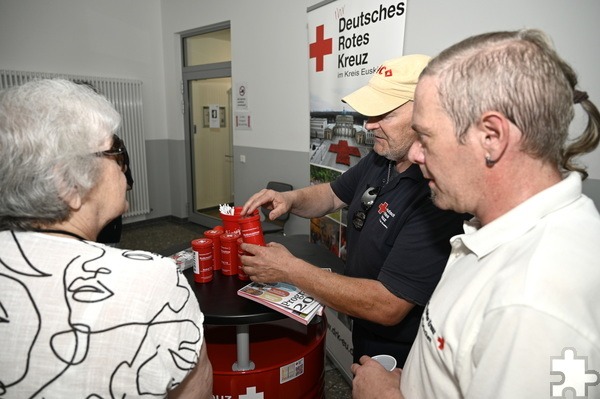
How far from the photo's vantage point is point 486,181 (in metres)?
0.73

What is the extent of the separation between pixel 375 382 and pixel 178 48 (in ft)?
16.6

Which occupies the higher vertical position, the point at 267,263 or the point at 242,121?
the point at 242,121

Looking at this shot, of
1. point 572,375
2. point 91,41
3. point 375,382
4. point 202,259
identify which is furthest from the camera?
point 91,41

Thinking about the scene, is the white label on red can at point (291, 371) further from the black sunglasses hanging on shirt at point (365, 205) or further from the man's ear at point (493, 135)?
the man's ear at point (493, 135)

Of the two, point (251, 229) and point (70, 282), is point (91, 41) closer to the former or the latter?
point (251, 229)

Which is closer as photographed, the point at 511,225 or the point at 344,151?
the point at 511,225

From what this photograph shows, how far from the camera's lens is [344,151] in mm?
2682

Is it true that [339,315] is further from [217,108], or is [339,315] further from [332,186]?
[217,108]

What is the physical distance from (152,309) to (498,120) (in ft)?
2.37

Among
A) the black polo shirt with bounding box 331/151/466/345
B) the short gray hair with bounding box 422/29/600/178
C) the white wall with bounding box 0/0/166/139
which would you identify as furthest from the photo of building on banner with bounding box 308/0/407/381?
the white wall with bounding box 0/0/166/139

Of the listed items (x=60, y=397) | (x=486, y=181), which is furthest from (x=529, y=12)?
(x=60, y=397)

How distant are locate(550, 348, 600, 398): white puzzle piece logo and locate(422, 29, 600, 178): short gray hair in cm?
34

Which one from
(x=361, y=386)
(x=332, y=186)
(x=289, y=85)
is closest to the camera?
(x=361, y=386)

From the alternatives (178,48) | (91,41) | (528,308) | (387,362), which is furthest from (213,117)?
(528,308)
